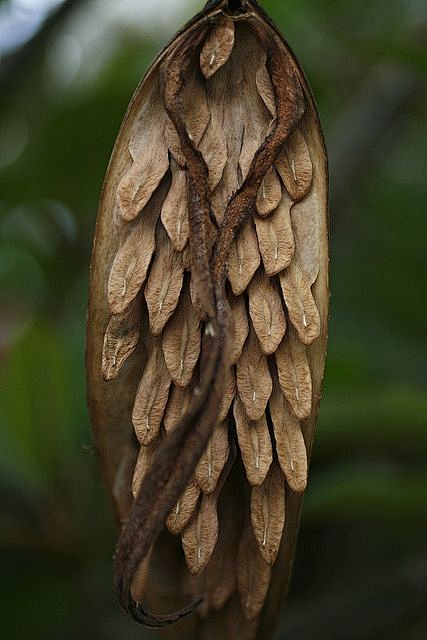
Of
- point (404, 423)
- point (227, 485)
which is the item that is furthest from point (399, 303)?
point (227, 485)

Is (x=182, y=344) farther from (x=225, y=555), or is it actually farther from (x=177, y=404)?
(x=225, y=555)

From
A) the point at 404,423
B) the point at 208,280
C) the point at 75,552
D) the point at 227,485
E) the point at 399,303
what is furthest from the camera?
the point at 399,303

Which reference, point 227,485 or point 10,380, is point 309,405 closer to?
point 227,485

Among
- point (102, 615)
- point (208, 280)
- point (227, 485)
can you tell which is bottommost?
point (102, 615)

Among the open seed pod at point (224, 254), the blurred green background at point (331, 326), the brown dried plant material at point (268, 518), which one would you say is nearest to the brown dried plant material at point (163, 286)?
the open seed pod at point (224, 254)

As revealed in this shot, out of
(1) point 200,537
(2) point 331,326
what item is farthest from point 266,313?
(2) point 331,326

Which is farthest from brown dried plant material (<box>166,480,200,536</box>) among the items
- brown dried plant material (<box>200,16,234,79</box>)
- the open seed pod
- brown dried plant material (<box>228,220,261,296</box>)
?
brown dried plant material (<box>200,16,234,79</box>)

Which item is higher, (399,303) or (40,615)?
(399,303)
